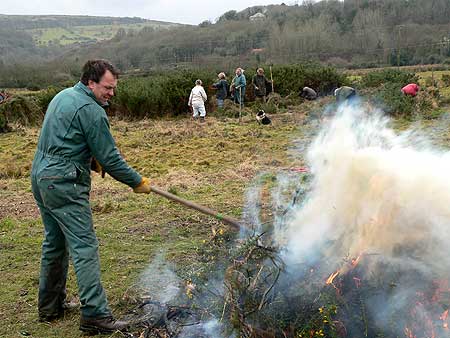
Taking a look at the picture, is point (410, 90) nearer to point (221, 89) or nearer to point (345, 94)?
point (345, 94)

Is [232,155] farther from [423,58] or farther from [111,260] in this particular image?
[423,58]

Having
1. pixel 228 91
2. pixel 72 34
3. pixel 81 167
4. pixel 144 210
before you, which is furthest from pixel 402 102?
pixel 72 34

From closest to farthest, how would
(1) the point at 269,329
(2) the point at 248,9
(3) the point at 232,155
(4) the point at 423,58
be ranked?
1. (1) the point at 269,329
2. (3) the point at 232,155
3. (4) the point at 423,58
4. (2) the point at 248,9

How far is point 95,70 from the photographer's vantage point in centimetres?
382

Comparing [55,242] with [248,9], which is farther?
[248,9]

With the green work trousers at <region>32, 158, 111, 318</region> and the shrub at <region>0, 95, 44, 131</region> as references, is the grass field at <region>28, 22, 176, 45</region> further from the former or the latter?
the green work trousers at <region>32, 158, 111, 318</region>

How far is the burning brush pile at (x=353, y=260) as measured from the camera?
130 inches

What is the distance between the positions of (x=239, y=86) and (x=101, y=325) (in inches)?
579

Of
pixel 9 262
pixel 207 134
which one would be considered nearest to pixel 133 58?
pixel 207 134

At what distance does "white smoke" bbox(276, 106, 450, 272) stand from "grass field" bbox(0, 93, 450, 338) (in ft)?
3.58

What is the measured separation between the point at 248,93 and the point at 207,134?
6186 millimetres

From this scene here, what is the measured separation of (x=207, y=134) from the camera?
541 inches

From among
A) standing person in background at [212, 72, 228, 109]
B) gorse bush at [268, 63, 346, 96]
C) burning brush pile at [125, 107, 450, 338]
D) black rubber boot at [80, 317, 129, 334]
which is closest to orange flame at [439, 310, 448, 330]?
burning brush pile at [125, 107, 450, 338]

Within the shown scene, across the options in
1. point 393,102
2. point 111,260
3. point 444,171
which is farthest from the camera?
point 393,102
